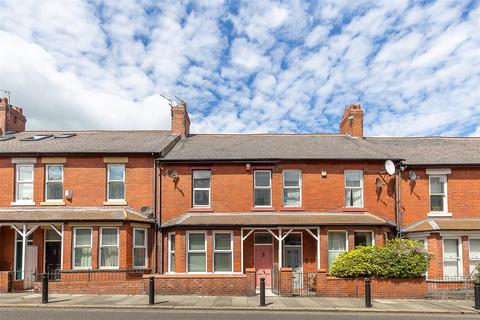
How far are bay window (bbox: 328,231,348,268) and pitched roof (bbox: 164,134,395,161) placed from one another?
12.2ft

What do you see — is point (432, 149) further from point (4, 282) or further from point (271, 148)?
point (4, 282)

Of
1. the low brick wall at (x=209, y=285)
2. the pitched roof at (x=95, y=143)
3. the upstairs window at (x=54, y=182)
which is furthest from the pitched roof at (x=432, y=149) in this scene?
the upstairs window at (x=54, y=182)

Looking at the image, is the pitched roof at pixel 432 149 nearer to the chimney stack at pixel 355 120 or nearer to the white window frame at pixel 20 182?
the chimney stack at pixel 355 120

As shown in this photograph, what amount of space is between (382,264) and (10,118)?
22444mm

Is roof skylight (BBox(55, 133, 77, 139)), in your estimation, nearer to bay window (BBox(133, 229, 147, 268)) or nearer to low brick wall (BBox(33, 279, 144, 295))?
bay window (BBox(133, 229, 147, 268))

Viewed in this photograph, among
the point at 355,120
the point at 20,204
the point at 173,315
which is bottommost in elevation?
the point at 173,315

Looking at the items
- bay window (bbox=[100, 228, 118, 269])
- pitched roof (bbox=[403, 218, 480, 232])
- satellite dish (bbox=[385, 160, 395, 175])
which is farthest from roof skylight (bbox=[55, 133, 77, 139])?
pitched roof (bbox=[403, 218, 480, 232])

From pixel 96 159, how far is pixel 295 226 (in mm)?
10050

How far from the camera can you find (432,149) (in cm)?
2428

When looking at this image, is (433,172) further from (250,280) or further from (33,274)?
(33,274)

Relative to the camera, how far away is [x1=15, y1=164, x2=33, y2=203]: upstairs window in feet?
71.1

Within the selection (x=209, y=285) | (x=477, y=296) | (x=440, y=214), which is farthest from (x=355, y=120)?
(x=209, y=285)

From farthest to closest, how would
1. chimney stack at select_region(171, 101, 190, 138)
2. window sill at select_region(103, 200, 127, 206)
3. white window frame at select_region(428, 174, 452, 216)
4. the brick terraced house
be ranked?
chimney stack at select_region(171, 101, 190, 138) → white window frame at select_region(428, 174, 452, 216) → window sill at select_region(103, 200, 127, 206) → the brick terraced house

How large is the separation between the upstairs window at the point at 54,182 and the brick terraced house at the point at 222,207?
48 mm
